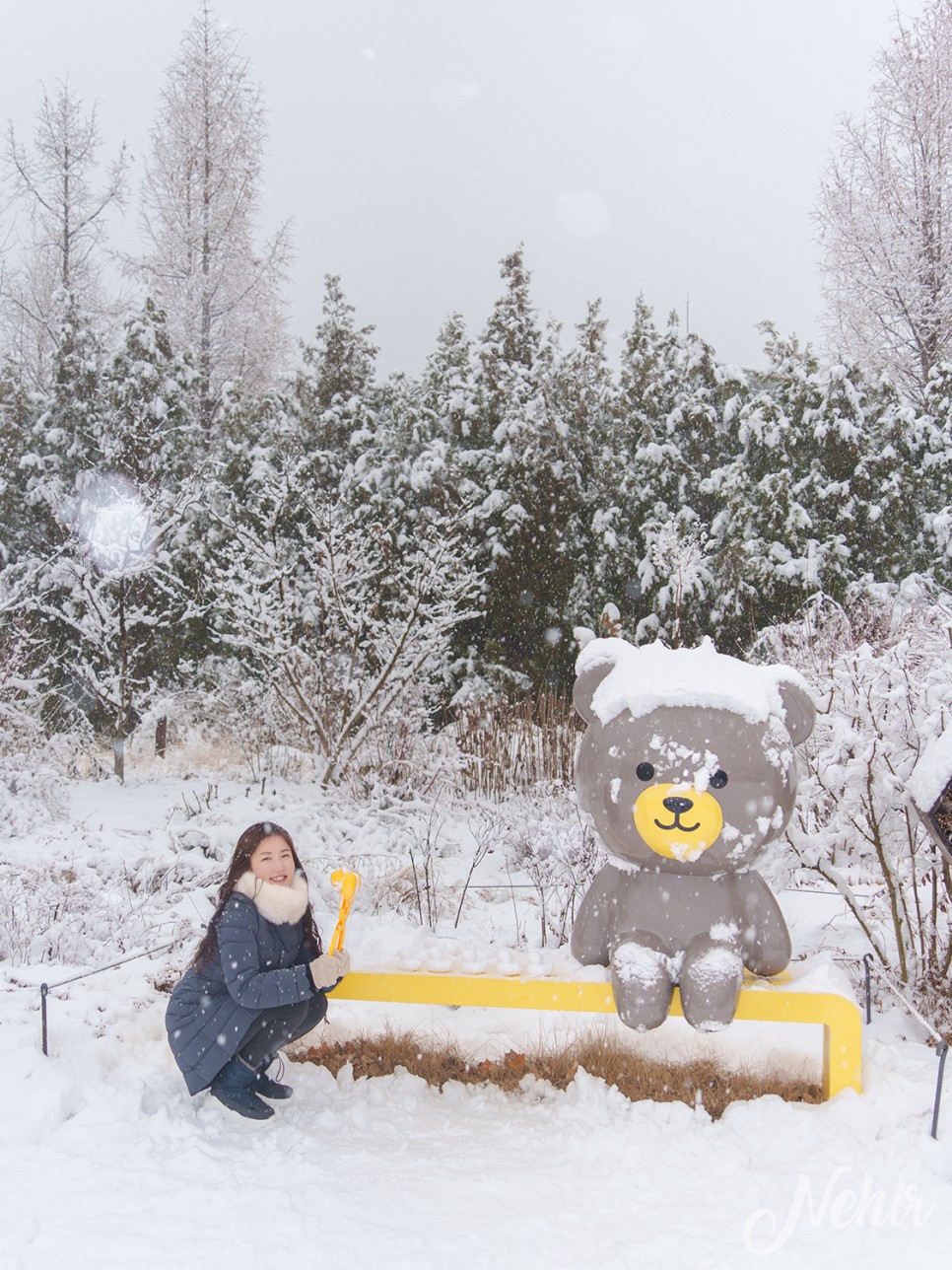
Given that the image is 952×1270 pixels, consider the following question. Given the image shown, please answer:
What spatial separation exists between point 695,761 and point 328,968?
132 centimetres

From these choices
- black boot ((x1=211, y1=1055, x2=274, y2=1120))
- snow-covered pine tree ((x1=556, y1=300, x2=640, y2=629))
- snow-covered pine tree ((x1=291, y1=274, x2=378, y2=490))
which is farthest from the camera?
snow-covered pine tree ((x1=291, y1=274, x2=378, y2=490))

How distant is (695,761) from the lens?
300 centimetres

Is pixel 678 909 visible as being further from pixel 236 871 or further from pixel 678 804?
pixel 236 871

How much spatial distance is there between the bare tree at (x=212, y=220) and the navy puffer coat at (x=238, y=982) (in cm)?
1320

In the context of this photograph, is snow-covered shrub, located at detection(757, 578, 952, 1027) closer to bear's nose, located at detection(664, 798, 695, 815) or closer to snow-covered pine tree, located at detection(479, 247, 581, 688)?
bear's nose, located at detection(664, 798, 695, 815)

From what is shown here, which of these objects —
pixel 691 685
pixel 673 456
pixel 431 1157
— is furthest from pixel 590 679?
pixel 673 456

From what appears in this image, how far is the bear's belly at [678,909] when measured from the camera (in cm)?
308

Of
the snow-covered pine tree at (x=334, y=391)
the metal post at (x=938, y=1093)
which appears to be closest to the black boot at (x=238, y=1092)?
the metal post at (x=938, y=1093)

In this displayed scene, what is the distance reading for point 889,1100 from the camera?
2947 mm

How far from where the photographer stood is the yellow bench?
300 centimetres

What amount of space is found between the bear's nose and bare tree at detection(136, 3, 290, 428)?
13.6 meters

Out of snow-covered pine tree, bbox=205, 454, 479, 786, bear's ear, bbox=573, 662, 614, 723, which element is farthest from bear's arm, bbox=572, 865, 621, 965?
snow-covered pine tree, bbox=205, 454, 479, 786

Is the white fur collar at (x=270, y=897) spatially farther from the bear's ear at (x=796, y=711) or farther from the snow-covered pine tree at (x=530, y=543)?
the snow-covered pine tree at (x=530, y=543)

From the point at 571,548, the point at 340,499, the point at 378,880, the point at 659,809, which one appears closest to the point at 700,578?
the point at 571,548
